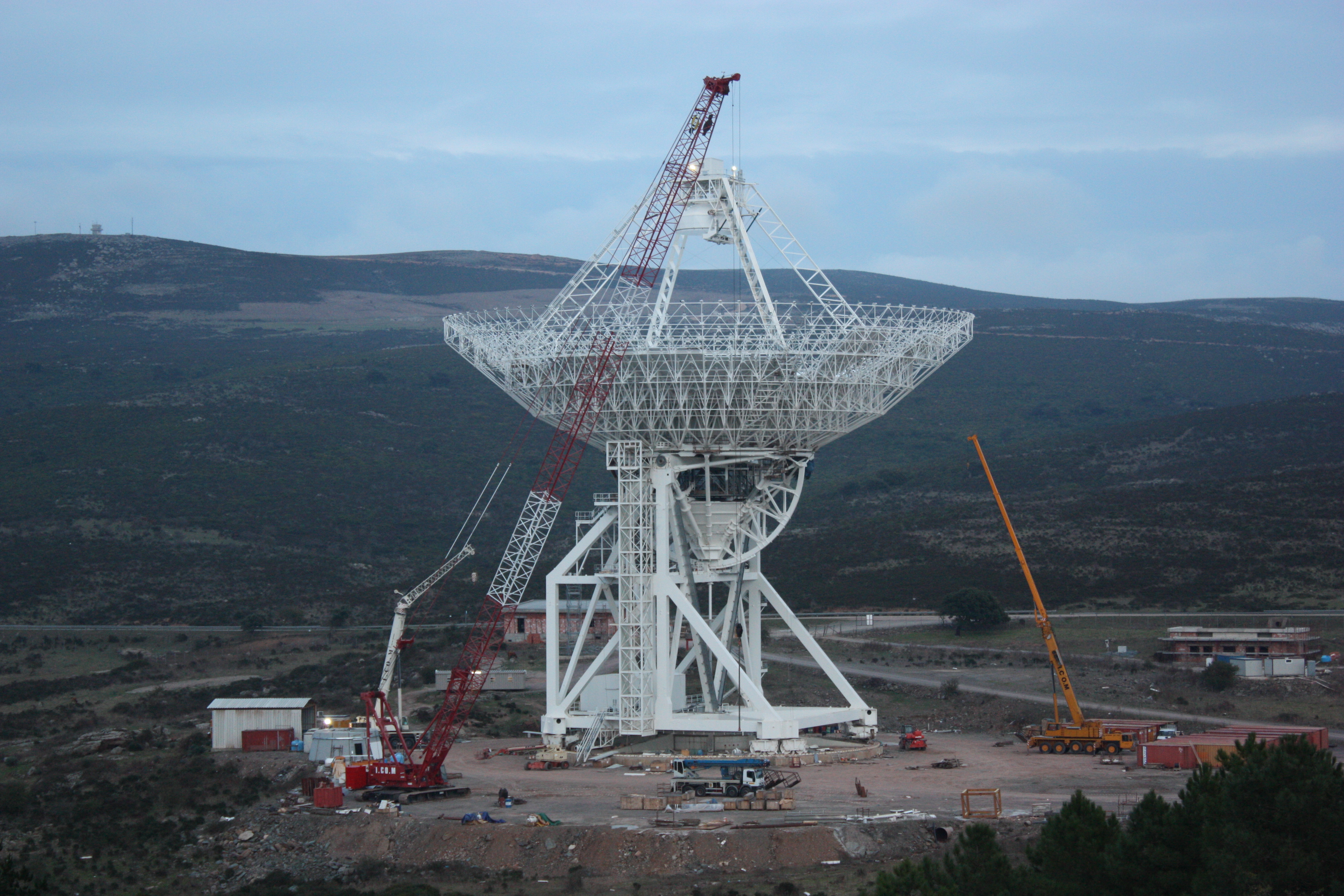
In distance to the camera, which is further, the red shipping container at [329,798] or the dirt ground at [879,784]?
the red shipping container at [329,798]

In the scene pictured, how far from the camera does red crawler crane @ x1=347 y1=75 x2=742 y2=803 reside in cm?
4416

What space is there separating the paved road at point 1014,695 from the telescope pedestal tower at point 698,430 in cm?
1069

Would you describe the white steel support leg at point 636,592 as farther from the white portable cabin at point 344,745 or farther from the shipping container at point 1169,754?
the shipping container at point 1169,754

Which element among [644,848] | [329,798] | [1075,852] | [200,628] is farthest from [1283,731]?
[200,628]

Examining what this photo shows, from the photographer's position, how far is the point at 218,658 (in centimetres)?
7662

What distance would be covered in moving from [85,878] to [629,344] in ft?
70.9

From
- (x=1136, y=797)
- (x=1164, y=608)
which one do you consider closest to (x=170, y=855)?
(x=1136, y=797)

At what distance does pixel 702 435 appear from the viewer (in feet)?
163

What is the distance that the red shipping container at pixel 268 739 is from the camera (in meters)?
52.0

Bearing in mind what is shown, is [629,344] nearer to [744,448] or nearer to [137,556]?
[744,448]

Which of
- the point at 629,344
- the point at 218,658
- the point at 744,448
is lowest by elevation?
the point at 218,658

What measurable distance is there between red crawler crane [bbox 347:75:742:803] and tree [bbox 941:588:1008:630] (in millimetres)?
27730

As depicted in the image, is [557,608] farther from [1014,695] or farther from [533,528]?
[1014,695]

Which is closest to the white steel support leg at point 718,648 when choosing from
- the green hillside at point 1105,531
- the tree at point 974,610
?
the tree at point 974,610
